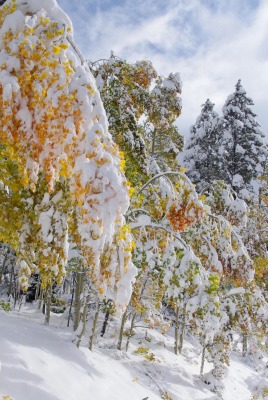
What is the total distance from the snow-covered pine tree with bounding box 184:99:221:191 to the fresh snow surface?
13.4 m

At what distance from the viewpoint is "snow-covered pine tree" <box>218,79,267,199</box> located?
76.4 ft

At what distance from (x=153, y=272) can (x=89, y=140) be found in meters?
6.64

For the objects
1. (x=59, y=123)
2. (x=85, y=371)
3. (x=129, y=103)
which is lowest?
(x=85, y=371)

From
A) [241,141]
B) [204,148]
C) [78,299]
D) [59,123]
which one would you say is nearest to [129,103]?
[78,299]

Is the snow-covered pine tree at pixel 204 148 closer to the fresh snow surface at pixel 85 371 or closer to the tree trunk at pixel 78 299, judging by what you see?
the fresh snow surface at pixel 85 371

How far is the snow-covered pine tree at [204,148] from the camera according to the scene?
83.6ft

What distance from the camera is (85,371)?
8.03 meters

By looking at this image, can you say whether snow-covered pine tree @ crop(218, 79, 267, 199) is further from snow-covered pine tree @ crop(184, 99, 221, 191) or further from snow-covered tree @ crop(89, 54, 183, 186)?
snow-covered tree @ crop(89, 54, 183, 186)

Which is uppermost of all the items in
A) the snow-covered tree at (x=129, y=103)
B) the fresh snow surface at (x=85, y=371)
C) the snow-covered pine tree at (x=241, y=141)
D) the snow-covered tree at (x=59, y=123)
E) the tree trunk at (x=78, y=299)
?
the snow-covered pine tree at (x=241, y=141)

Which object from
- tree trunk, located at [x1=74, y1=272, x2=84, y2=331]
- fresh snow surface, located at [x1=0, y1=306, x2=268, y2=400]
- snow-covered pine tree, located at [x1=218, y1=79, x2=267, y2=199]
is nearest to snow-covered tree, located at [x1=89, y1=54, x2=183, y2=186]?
tree trunk, located at [x1=74, y1=272, x2=84, y2=331]

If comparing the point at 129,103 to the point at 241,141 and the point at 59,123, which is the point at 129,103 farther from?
the point at 241,141

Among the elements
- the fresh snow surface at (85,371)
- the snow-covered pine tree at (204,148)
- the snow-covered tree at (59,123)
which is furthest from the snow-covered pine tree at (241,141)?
the snow-covered tree at (59,123)

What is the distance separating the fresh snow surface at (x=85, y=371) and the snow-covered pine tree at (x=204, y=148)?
13.4m

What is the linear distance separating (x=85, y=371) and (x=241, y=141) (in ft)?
63.6
